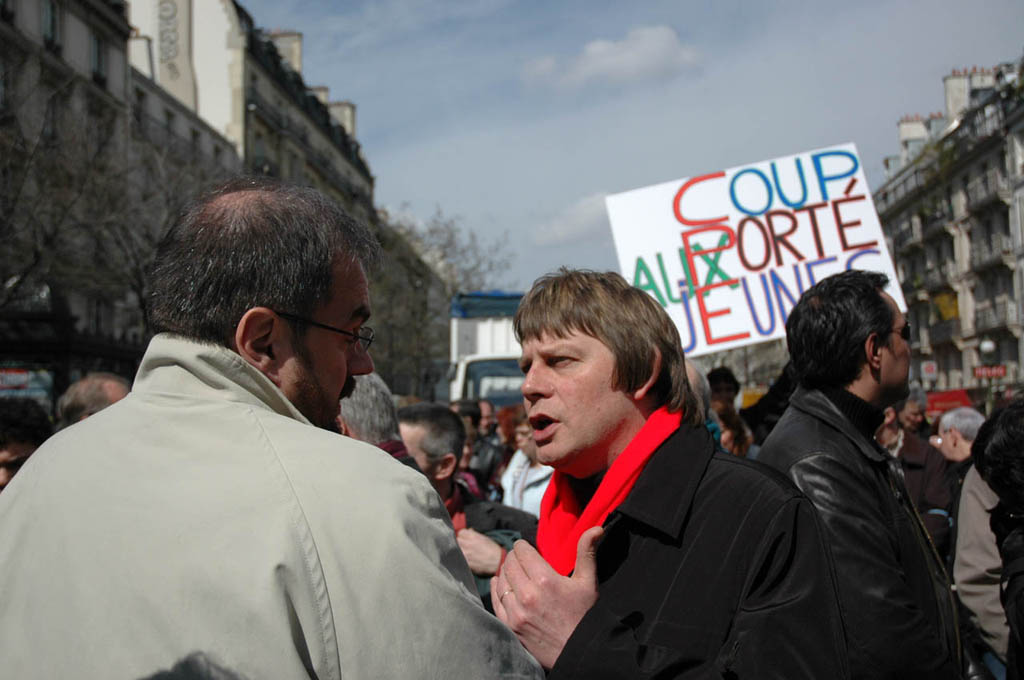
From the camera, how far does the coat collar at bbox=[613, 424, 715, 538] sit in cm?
201

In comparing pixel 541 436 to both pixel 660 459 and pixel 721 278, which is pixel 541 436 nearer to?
pixel 660 459

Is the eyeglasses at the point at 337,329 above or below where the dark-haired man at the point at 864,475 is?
above

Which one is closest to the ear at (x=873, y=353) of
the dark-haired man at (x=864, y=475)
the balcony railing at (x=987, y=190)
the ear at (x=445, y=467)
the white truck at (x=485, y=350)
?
the dark-haired man at (x=864, y=475)

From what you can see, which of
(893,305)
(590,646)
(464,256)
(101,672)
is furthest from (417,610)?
(464,256)

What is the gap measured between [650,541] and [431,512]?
728 millimetres

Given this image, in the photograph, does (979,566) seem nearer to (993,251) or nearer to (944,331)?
(993,251)

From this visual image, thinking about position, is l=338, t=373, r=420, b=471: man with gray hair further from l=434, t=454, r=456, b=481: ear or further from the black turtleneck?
the black turtleneck

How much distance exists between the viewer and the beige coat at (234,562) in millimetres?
1316

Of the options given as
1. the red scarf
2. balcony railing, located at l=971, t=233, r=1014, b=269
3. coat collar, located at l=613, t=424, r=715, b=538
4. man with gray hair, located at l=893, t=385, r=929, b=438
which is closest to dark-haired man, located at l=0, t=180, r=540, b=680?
coat collar, located at l=613, t=424, r=715, b=538

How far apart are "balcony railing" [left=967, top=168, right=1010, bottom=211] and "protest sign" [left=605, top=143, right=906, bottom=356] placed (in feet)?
143

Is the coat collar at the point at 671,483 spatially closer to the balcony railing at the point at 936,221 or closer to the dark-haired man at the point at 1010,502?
the dark-haired man at the point at 1010,502

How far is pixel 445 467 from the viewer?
4.34m

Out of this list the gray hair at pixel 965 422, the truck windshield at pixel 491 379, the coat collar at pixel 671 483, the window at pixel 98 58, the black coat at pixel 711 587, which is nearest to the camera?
the black coat at pixel 711 587

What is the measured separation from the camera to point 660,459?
2.15 meters
